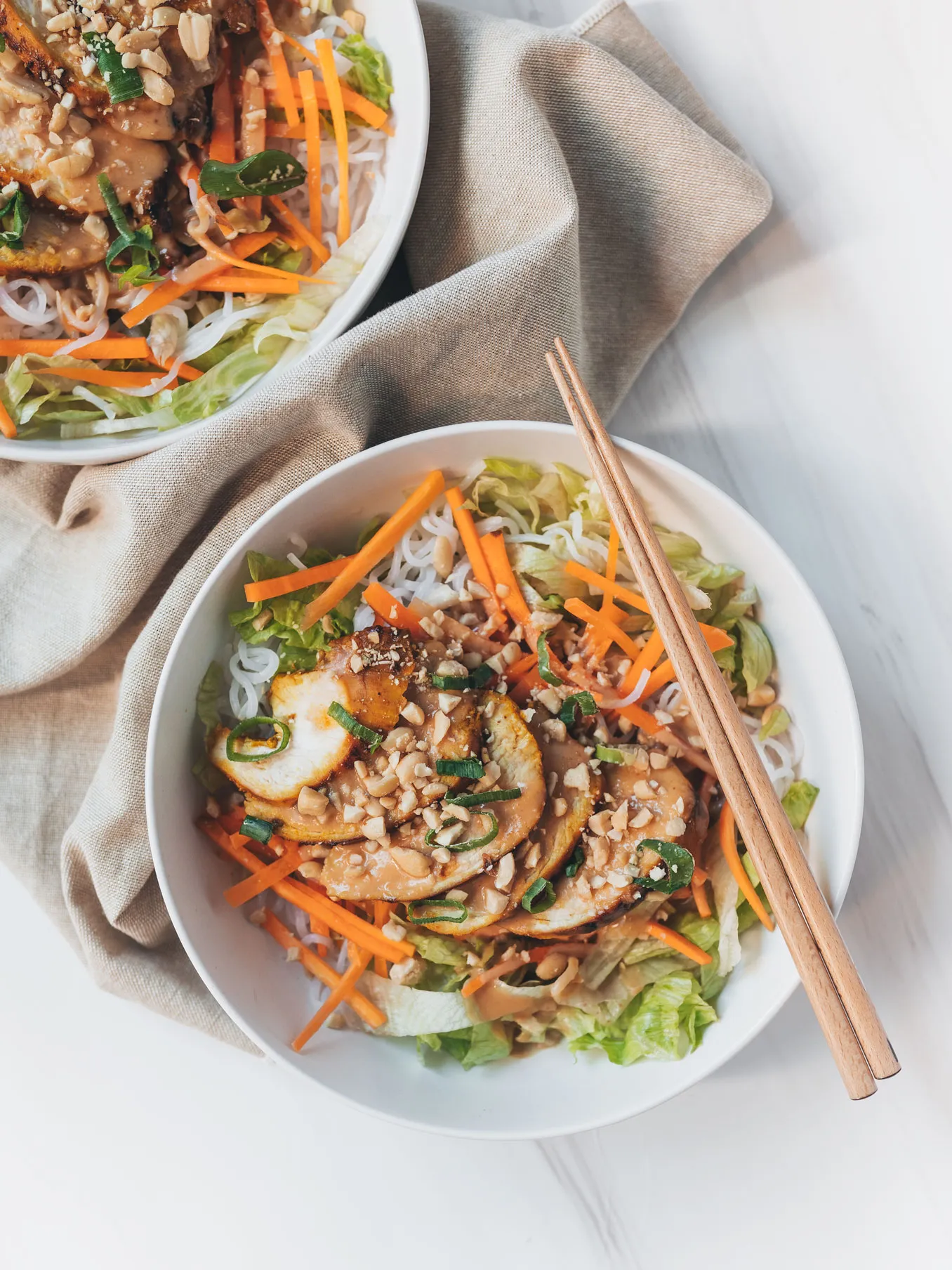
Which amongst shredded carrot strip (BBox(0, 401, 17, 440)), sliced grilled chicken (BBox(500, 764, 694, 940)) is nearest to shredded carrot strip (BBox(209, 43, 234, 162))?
shredded carrot strip (BBox(0, 401, 17, 440))

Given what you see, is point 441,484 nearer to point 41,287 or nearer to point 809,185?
point 41,287

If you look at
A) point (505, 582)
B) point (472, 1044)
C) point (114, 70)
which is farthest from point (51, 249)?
point (472, 1044)

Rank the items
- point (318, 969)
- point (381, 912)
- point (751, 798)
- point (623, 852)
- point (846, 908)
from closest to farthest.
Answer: point (751, 798), point (623, 852), point (381, 912), point (318, 969), point (846, 908)

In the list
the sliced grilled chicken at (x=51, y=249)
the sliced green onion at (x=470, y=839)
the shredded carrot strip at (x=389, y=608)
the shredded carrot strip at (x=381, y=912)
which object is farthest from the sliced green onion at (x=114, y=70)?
the shredded carrot strip at (x=381, y=912)

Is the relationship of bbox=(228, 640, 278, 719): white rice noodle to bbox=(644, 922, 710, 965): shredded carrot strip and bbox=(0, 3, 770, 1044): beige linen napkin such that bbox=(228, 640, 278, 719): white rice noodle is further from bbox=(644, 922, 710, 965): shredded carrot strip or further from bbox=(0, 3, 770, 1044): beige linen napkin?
→ bbox=(644, 922, 710, 965): shredded carrot strip

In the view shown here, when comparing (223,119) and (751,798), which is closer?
(751,798)

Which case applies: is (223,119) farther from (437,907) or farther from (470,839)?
(437,907)

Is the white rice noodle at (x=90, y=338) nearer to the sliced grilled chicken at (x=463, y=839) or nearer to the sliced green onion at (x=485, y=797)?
the sliced grilled chicken at (x=463, y=839)
